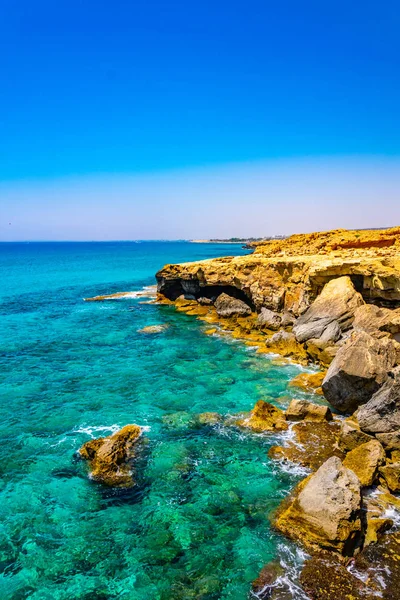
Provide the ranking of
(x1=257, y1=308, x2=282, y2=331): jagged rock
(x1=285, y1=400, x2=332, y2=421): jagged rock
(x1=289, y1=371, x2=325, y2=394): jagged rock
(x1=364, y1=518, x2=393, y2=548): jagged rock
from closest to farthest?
(x1=364, y1=518, x2=393, y2=548): jagged rock → (x1=285, y1=400, x2=332, y2=421): jagged rock → (x1=289, y1=371, x2=325, y2=394): jagged rock → (x1=257, y1=308, x2=282, y2=331): jagged rock

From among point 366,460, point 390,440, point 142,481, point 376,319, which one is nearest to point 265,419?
point 366,460

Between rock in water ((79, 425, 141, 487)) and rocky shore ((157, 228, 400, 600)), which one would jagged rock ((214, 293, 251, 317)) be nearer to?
rocky shore ((157, 228, 400, 600))

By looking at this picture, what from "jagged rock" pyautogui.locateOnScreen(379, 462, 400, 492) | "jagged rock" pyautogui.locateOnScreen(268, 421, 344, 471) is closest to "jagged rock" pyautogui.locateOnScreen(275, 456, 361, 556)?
"jagged rock" pyautogui.locateOnScreen(379, 462, 400, 492)

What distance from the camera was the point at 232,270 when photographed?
4525 cm

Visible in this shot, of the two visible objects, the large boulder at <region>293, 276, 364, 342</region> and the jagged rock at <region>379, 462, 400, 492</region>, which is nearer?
the jagged rock at <region>379, 462, 400, 492</region>

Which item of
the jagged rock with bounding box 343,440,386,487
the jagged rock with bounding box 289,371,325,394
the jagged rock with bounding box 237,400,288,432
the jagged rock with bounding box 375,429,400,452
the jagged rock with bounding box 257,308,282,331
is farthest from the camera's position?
the jagged rock with bounding box 257,308,282,331

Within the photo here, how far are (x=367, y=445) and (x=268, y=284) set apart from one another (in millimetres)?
25987

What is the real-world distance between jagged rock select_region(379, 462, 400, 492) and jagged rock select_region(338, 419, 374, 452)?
5.62 ft

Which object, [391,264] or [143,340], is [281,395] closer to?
[391,264]

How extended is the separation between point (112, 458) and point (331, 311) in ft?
67.4

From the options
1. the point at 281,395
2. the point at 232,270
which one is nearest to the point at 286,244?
the point at 232,270

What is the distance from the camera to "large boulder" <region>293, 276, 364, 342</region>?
2969cm

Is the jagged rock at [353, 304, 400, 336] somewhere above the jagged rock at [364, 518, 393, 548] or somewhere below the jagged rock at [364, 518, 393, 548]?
above

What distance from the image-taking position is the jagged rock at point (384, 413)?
16.9 metres
